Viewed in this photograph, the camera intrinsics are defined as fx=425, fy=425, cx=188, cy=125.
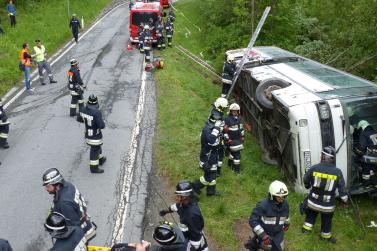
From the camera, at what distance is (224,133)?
9.46 metres

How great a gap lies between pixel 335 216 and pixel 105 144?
5765mm

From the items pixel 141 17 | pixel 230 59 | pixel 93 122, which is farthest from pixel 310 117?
pixel 141 17

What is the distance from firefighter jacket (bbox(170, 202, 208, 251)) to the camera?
5812 millimetres

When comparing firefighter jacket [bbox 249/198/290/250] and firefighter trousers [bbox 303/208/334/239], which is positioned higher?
firefighter jacket [bbox 249/198/290/250]

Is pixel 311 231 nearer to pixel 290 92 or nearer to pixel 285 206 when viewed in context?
pixel 285 206

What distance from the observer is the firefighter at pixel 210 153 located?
8.24 metres

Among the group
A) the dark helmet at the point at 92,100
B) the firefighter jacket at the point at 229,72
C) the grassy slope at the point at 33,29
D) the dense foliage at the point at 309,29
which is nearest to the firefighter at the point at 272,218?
the dark helmet at the point at 92,100

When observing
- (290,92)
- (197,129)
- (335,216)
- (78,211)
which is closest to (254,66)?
(197,129)

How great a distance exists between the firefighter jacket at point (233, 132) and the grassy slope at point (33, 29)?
9.22 m

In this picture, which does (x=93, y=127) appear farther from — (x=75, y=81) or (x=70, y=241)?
(x=70, y=241)

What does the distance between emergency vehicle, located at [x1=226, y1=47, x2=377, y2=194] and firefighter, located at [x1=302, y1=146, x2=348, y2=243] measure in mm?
941

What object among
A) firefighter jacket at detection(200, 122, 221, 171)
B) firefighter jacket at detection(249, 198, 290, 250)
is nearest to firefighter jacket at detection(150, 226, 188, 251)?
firefighter jacket at detection(249, 198, 290, 250)

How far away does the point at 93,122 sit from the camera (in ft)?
30.0

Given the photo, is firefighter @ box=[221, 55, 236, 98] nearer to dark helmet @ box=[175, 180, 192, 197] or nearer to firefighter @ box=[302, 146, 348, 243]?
firefighter @ box=[302, 146, 348, 243]
